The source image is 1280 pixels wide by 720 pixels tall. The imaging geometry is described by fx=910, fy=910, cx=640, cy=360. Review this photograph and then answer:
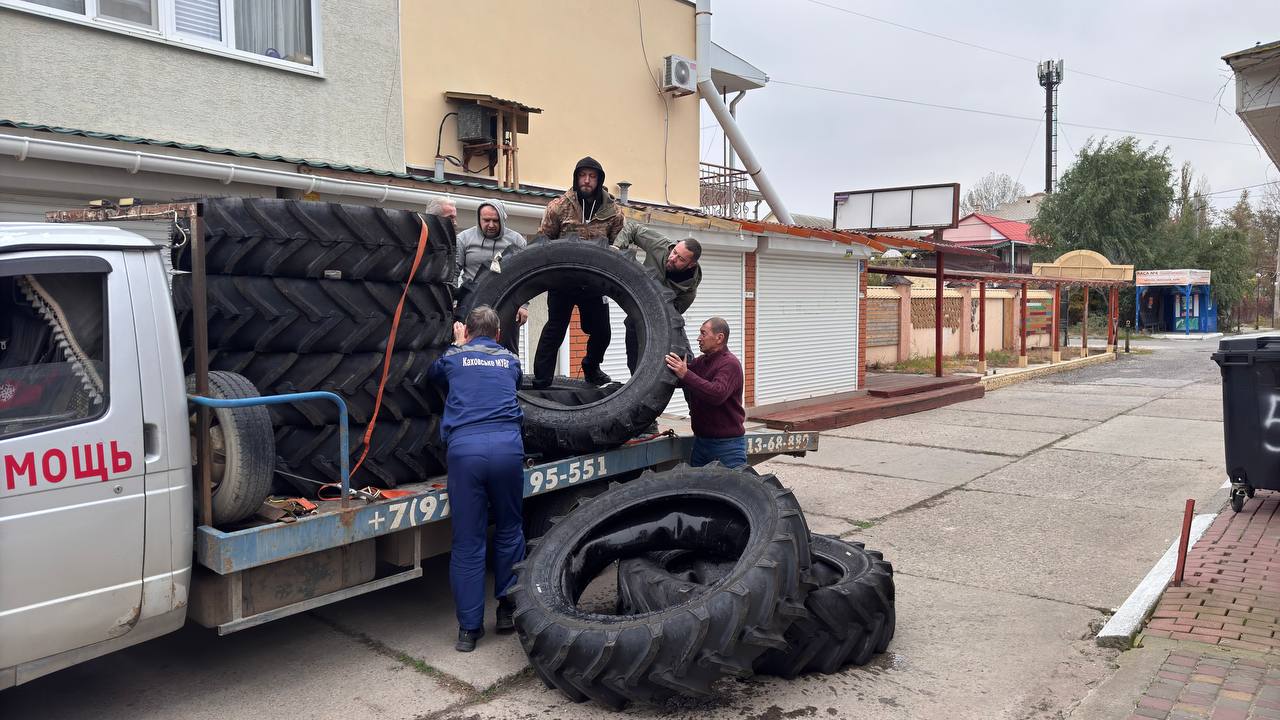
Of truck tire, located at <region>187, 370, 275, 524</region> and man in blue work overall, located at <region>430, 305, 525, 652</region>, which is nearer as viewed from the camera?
truck tire, located at <region>187, 370, 275, 524</region>

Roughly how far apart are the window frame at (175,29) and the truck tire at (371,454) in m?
6.25

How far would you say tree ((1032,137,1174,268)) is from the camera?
3947cm

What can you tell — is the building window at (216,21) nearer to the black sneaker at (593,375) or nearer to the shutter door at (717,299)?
the shutter door at (717,299)

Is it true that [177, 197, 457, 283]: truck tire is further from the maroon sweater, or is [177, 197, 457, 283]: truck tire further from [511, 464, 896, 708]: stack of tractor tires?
the maroon sweater

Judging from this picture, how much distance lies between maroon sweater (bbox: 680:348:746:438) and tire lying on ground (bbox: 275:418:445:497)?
5.73 ft

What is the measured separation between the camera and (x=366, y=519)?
4.20 meters

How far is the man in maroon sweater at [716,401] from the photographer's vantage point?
19.5 feet

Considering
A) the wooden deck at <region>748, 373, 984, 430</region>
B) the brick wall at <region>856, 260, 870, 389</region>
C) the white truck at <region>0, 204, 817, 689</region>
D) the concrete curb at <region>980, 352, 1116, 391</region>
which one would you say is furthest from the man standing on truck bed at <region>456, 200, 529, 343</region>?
the concrete curb at <region>980, 352, 1116, 391</region>

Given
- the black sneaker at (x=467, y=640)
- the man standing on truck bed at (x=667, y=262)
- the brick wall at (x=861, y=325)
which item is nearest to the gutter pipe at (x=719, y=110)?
the brick wall at (x=861, y=325)

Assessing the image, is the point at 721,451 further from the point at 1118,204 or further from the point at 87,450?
the point at 1118,204

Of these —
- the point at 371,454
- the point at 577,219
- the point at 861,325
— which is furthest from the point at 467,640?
the point at 861,325

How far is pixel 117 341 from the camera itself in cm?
366

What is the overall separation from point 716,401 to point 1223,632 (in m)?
3.06

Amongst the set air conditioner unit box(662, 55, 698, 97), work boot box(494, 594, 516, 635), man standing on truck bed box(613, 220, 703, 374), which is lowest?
work boot box(494, 594, 516, 635)
